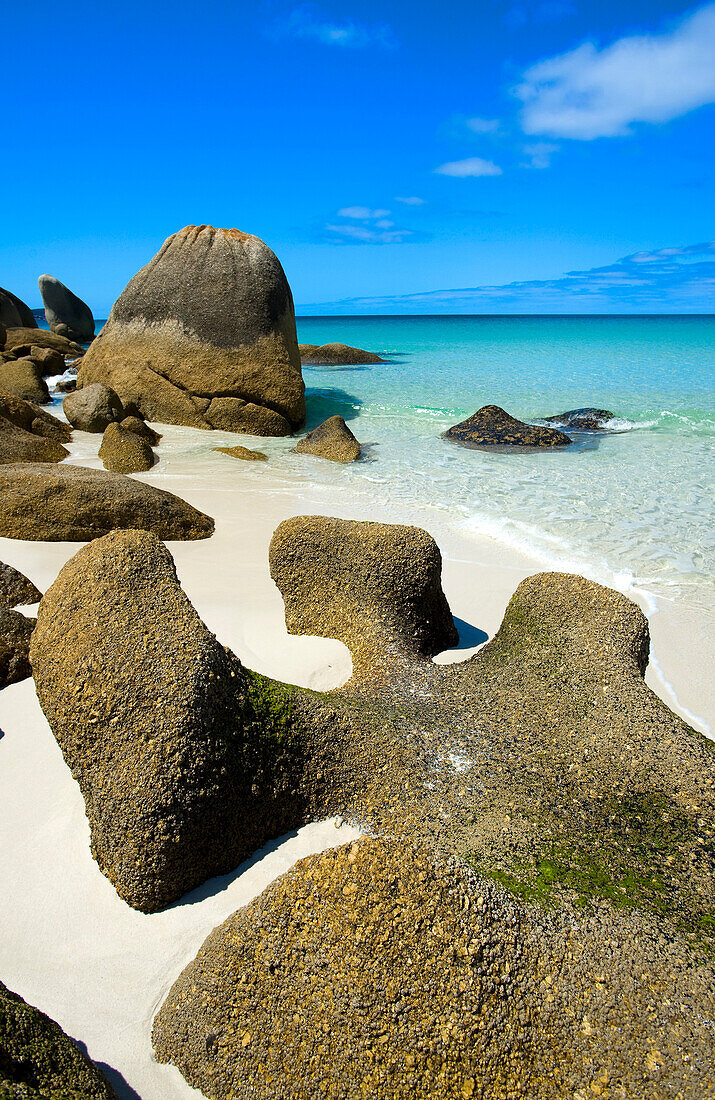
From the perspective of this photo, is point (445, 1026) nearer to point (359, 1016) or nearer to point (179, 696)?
point (359, 1016)

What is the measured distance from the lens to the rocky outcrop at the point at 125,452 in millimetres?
8133

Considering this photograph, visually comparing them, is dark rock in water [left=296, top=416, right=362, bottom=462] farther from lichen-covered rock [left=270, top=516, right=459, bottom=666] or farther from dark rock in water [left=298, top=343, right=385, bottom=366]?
dark rock in water [left=298, top=343, right=385, bottom=366]

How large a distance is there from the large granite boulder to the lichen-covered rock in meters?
7.60

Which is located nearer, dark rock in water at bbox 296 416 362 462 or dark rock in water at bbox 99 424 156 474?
dark rock in water at bbox 99 424 156 474

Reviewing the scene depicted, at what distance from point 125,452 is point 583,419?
8.77 meters

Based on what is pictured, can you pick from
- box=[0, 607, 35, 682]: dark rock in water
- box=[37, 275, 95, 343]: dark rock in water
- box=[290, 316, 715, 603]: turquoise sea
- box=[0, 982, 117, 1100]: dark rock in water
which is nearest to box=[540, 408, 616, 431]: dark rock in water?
box=[290, 316, 715, 603]: turquoise sea

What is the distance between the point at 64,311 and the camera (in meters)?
29.2

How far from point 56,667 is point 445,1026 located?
1.55 metres

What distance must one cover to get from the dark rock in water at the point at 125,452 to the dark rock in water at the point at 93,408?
4.64 feet

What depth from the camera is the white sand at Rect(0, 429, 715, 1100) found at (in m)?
1.87

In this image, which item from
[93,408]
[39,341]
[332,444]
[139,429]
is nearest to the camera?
A: [139,429]

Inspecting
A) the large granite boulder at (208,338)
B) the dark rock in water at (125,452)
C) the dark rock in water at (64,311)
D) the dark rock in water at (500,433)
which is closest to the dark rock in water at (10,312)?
the dark rock in water at (64,311)

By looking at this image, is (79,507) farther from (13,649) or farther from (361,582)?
(361,582)

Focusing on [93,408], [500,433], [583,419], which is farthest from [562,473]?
[93,408]
